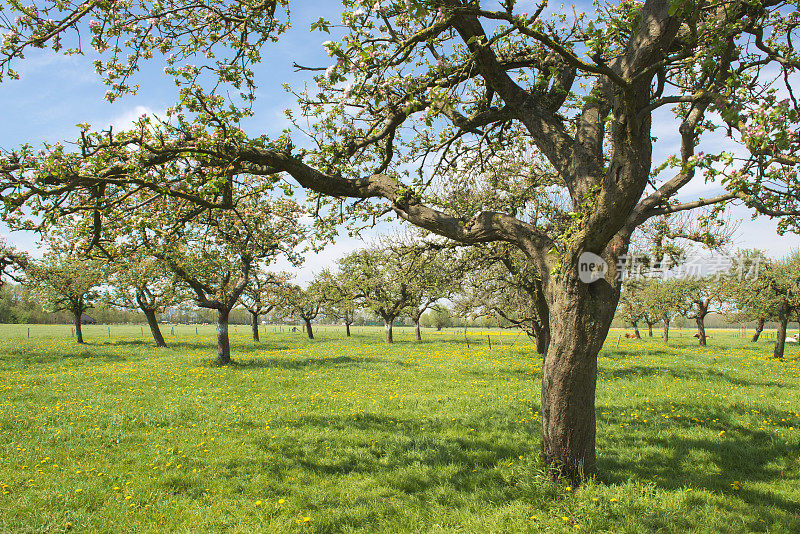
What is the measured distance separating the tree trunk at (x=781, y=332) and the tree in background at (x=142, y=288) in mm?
37981

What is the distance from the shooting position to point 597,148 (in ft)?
20.3

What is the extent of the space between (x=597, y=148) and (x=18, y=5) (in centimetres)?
846

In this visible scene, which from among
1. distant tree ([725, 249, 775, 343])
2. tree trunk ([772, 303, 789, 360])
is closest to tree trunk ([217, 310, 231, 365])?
tree trunk ([772, 303, 789, 360])

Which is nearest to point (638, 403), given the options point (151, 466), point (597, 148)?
point (597, 148)

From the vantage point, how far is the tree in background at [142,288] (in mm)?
24922

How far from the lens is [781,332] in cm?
2780

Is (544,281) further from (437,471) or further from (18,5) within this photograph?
(18,5)

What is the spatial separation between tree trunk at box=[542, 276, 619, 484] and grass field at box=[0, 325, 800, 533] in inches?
16.4

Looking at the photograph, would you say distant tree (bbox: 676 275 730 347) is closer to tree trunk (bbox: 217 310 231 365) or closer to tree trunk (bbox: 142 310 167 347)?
tree trunk (bbox: 217 310 231 365)

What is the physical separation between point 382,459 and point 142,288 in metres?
28.9

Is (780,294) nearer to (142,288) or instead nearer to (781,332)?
(781,332)

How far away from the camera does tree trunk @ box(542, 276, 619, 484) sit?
579 centimetres

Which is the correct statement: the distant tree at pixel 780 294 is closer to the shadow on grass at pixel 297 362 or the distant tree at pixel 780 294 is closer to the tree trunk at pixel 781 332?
the tree trunk at pixel 781 332

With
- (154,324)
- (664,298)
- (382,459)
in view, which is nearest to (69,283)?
(154,324)
